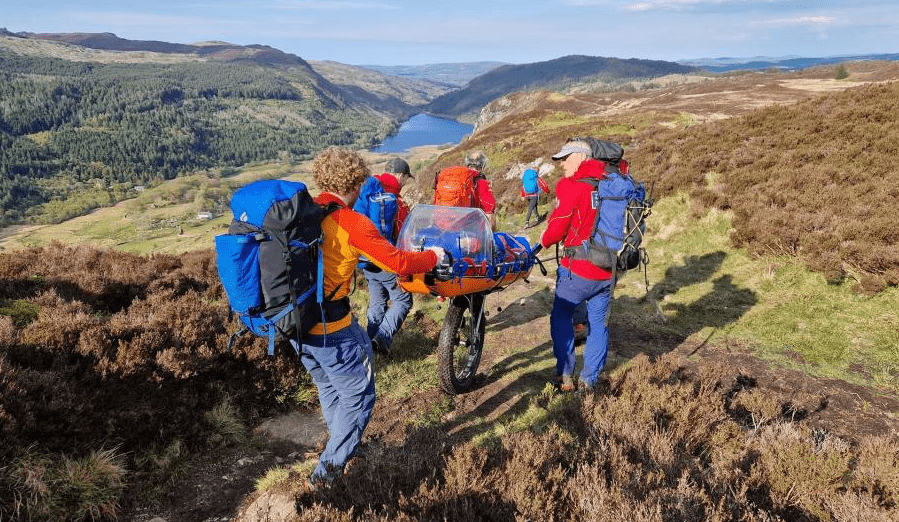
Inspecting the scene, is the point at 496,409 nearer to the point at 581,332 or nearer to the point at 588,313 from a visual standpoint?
the point at 588,313

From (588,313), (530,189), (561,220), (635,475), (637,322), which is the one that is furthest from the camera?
(530,189)

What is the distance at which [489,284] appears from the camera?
4949mm

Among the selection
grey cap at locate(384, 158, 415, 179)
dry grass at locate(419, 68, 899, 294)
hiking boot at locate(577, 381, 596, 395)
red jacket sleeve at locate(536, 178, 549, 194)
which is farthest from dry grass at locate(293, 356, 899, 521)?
red jacket sleeve at locate(536, 178, 549, 194)

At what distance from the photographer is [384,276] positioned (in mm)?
5766

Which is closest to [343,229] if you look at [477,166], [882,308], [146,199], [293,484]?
[293,484]

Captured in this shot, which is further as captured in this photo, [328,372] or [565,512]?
[328,372]

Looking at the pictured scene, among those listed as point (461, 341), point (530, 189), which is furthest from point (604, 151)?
point (530, 189)

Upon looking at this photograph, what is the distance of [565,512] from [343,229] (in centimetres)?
244

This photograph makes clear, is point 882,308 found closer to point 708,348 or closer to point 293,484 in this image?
point 708,348

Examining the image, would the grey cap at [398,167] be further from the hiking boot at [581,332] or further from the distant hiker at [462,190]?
the hiking boot at [581,332]

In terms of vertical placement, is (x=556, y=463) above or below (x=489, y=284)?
below

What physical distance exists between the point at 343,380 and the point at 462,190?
3.02 metres

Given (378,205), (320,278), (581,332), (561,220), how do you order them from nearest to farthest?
(320,278) < (561,220) < (378,205) < (581,332)

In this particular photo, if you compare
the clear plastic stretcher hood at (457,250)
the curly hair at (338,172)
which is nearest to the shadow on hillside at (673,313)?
the clear plastic stretcher hood at (457,250)
